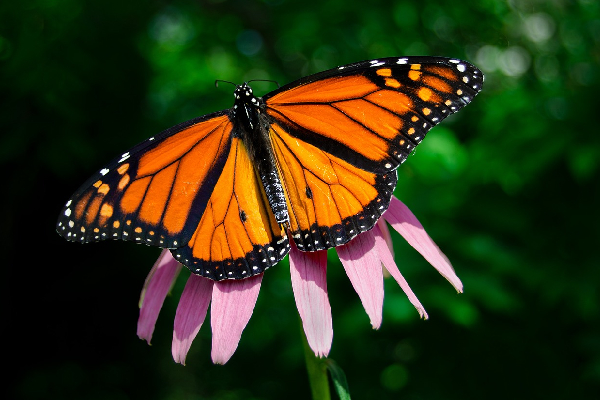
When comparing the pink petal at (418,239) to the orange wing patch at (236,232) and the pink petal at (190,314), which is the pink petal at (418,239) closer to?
the orange wing patch at (236,232)

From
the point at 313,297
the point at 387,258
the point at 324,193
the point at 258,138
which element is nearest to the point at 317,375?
the point at 313,297

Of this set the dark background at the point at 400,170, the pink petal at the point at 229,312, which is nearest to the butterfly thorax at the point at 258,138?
the pink petal at the point at 229,312

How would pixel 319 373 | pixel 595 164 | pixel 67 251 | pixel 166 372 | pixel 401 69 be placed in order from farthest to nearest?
pixel 166 372 → pixel 67 251 → pixel 595 164 → pixel 401 69 → pixel 319 373

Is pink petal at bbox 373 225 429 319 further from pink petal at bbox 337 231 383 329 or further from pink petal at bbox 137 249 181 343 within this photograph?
pink petal at bbox 137 249 181 343

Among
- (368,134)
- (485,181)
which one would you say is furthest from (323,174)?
(485,181)

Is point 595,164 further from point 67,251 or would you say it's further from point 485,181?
point 67,251

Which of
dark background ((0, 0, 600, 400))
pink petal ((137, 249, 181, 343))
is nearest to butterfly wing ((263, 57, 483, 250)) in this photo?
pink petal ((137, 249, 181, 343))
